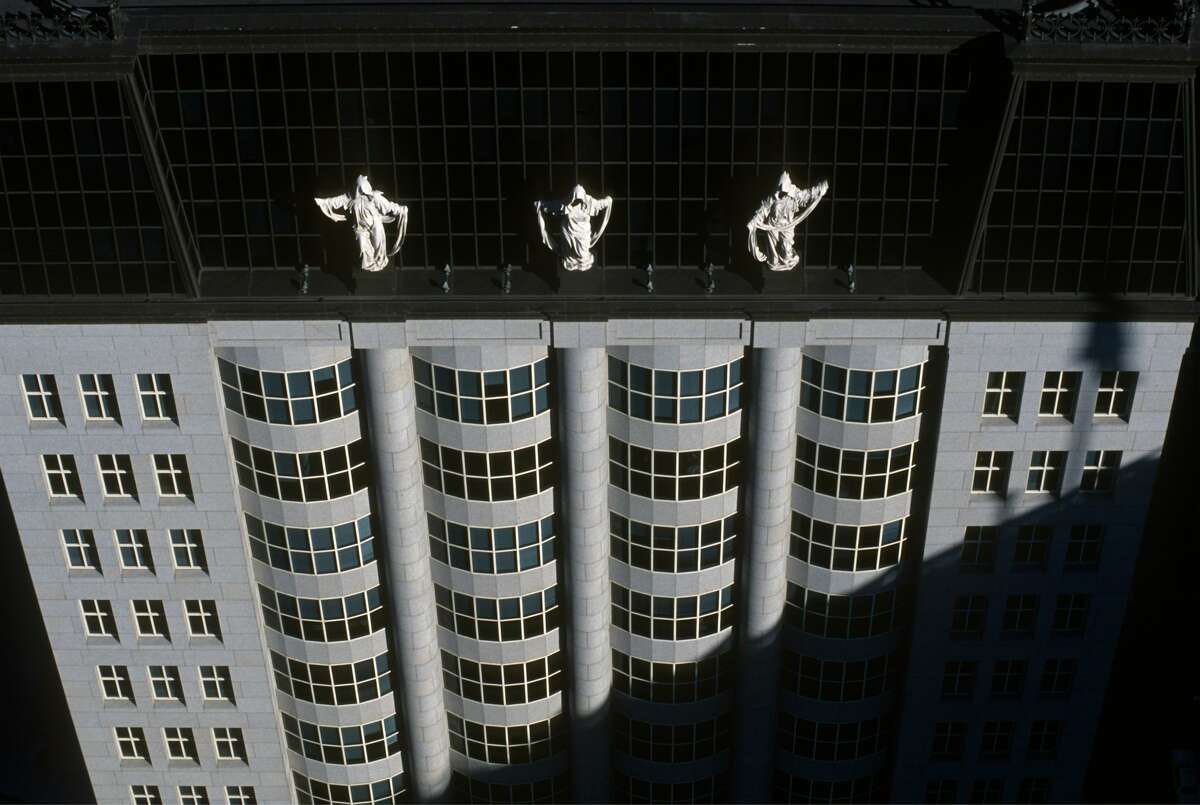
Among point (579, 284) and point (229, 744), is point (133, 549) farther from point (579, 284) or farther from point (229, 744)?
point (579, 284)

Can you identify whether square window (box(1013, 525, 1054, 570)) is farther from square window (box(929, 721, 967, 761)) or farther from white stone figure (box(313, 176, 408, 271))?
white stone figure (box(313, 176, 408, 271))

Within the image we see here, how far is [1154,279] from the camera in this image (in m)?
63.3

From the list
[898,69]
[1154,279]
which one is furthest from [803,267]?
[1154,279]

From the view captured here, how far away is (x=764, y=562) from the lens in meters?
71.1

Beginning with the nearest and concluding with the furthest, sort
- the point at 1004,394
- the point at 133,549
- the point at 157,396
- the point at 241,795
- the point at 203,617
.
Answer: the point at 1004,394 → the point at 157,396 → the point at 133,549 → the point at 203,617 → the point at 241,795

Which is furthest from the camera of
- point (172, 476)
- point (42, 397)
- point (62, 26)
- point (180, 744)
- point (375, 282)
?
point (180, 744)

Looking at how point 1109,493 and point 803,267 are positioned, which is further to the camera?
point 1109,493

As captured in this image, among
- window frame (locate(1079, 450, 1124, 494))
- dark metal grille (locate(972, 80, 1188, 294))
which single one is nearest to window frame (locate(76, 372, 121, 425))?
dark metal grille (locate(972, 80, 1188, 294))

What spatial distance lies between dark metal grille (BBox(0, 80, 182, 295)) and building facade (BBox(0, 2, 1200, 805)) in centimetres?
17

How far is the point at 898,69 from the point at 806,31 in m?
4.35

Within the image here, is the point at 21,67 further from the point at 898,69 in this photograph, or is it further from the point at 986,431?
the point at 986,431

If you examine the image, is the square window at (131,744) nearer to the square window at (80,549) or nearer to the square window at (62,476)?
the square window at (80,549)

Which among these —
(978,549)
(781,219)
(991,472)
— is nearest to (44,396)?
(781,219)

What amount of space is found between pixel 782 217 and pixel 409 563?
82.3ft
